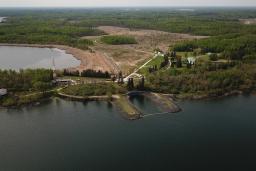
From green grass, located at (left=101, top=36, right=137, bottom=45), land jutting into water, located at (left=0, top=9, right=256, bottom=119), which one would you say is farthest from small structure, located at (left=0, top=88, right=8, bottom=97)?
green grass, located at (left=101, top=36, right=137, bottom=45)

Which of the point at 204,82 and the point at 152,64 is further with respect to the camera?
the point at 152,64

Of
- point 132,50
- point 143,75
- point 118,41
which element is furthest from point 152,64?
point 118,41

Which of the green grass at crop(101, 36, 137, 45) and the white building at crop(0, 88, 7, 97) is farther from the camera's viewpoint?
the green grass at crop(101, 36, 137, 45)

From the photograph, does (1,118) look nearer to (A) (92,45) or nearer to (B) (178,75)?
(B) (178,75)

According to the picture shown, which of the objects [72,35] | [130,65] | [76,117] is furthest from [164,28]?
[76,117]

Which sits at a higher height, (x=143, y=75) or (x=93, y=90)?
(x=143, y=75)

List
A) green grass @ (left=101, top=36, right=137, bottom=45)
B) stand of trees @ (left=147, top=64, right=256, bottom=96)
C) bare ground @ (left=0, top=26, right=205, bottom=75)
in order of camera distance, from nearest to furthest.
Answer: stand of trees @ (left=147, top=64, right=256, bottom=96) → bare ground @ (left=0, top=26, right=205, bottom=75) → green grass @ (left=101, top=36, right=137, bottom=45)

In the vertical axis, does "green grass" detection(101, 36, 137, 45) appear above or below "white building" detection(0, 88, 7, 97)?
above

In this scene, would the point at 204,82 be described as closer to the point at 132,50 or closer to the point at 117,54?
the point at 117,54

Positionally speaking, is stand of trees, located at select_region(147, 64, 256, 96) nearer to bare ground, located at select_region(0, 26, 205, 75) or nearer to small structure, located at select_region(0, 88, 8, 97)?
bare ground, located at select_region(0, 26, 205, 75)

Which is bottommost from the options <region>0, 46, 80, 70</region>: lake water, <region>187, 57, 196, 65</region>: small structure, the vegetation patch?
the vegetation patch
